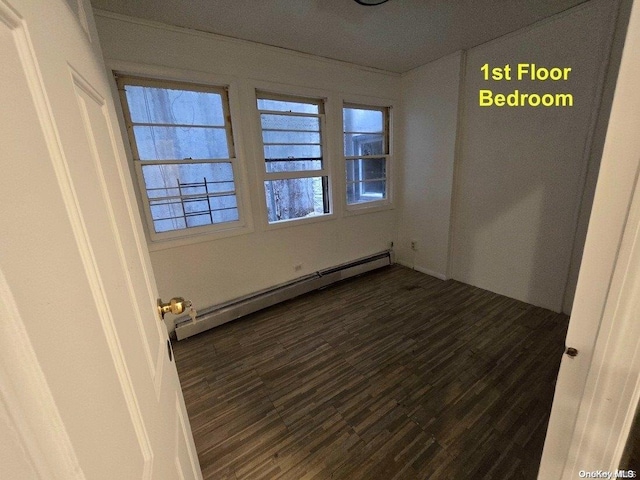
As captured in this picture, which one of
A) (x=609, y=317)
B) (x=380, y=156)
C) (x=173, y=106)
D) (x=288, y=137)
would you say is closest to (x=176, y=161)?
(x=173, y=106)

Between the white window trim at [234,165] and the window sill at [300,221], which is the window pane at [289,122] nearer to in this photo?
the white window trim at [234,165]

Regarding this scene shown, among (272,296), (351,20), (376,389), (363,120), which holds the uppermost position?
(351,20)

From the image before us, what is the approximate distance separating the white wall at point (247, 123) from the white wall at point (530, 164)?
47.3 inches

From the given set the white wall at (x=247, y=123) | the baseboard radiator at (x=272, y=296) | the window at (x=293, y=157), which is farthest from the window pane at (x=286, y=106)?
the baseboard radiator at (x=272, y=296)

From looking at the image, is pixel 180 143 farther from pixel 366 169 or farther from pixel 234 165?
pixel 366 169

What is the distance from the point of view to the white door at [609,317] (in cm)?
47

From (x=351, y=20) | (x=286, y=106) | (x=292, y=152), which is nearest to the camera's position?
(x=351, y=20)

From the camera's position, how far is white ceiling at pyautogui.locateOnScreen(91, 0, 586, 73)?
1844mm

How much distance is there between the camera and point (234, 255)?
261 cm

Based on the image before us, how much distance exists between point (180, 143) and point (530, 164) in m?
3.16

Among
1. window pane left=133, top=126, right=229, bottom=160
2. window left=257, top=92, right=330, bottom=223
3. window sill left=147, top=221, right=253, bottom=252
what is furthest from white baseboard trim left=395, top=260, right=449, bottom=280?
window pane left=133, top=126, right=229, bottom=160

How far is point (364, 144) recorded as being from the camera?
3469mm

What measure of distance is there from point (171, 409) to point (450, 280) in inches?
128

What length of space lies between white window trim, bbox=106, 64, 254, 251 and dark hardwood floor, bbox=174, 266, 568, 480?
2.93ft
